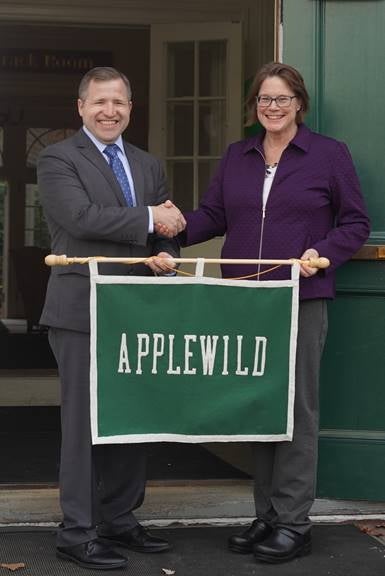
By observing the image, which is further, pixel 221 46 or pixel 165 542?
pixel 221 46

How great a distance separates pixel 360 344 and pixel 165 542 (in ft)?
4.09

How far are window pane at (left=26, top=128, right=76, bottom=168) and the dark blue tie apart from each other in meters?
11.1

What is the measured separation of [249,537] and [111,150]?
1.63 meters

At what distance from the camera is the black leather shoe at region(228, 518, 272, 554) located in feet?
12.3

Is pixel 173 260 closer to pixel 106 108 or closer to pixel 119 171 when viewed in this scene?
pixel 119 171

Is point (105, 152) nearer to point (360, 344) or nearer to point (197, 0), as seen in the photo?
point (360, 344)

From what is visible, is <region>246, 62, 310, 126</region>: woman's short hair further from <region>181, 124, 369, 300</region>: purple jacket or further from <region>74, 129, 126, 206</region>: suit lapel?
<region>74, 129, 126, 206</region>: suit lapel

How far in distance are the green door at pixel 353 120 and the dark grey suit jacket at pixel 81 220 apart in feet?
3.43

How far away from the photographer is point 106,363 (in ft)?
11.4

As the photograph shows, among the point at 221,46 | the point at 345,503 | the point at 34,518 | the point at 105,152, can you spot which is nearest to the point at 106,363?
the point at 105,152

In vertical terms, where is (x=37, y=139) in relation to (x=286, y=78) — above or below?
above

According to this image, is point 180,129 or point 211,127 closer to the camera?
point 211,127

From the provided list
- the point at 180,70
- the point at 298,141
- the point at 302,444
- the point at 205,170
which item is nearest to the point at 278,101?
the point at 298,141

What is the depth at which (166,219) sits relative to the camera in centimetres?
353
